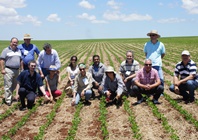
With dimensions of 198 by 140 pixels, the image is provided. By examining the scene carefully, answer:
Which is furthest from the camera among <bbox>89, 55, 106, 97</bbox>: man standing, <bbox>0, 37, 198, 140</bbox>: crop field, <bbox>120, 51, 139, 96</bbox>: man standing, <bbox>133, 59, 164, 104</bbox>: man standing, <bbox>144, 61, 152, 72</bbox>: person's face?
<bbox>89, 55, 106, 97</bbox>: man standing

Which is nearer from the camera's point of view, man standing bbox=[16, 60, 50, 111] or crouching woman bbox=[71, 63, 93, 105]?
man standing bbox=[16, 60, 50, 111]

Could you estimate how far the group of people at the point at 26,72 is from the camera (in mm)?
7234

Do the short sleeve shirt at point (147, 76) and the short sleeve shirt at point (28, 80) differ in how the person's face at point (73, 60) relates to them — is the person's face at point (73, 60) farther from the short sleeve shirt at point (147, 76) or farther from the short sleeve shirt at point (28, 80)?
the short sleeve shirt at point (147, 76)

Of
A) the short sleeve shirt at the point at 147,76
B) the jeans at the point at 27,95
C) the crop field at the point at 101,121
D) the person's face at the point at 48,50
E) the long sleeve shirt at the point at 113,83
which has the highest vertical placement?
the person's face at the point at 48,50

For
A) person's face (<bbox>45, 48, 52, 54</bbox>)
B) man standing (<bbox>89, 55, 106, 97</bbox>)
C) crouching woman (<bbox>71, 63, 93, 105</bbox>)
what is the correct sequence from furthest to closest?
man standing (<bbox>89, 55, 106, 97</bbox>), person's face (<bbox>45, 48, 52, 54</bbox>), crouching woman (<bbox>71, 63, 93, 105</bbox>)

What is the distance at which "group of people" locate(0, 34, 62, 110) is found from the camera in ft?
23.7

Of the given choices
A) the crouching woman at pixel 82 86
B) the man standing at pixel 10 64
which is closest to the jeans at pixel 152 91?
the crouching woman at pixel 82 86

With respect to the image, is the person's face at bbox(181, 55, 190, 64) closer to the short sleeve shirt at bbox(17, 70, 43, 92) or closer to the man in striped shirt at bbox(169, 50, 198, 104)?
the man in striped shirt at bbox(169, 50, 198, 104)

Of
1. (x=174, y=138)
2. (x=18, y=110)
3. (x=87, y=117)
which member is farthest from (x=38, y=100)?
(x=174, y=138)

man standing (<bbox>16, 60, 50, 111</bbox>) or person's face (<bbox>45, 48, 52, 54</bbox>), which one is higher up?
person's face (<bbox>45, 48, 52, 54</bbox>)

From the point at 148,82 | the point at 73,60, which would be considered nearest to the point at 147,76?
the point at 148,82

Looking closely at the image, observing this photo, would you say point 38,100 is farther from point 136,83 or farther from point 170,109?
point 170,109

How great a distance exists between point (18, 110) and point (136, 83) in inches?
138

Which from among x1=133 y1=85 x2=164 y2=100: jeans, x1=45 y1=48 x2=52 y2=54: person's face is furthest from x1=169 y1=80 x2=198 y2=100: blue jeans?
x1=45 y1=48 x2=52 y2=54: person's face
